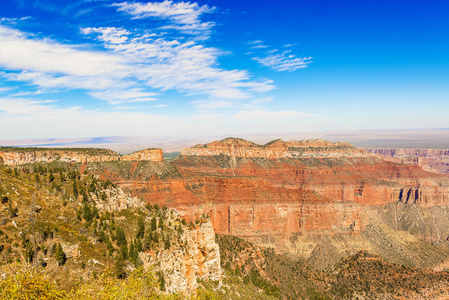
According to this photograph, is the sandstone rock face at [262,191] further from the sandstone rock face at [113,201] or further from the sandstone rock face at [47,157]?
the sandstone rock face at [113,201]

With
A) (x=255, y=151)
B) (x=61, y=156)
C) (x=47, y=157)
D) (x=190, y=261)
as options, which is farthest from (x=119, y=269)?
(x=255, y=151)

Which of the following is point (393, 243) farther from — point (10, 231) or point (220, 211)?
point (10, 231)

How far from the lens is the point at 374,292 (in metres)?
83.9

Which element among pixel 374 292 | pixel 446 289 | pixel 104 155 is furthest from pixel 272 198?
pixel 104 155

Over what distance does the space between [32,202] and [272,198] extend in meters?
93.5

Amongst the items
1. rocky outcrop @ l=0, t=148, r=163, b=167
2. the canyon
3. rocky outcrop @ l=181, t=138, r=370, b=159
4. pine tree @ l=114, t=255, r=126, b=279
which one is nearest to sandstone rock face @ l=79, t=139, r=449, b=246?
the canyon

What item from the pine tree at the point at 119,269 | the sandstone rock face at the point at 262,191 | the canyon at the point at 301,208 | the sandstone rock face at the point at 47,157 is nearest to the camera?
the pine tree at the point at 119,269

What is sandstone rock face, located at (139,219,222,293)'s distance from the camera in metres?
40.9

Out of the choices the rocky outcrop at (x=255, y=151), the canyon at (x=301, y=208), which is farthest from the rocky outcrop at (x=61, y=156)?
the rocky outcrop at (x=255, y=151)

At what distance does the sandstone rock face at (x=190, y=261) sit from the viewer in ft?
134

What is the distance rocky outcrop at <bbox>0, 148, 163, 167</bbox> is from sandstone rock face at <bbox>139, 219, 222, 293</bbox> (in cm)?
6643

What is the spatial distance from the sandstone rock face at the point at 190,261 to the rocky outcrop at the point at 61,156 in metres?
66.4

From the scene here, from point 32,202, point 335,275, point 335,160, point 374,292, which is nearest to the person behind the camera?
point 32,202

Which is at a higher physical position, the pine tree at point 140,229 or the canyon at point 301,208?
the pine tree at point 140,229
